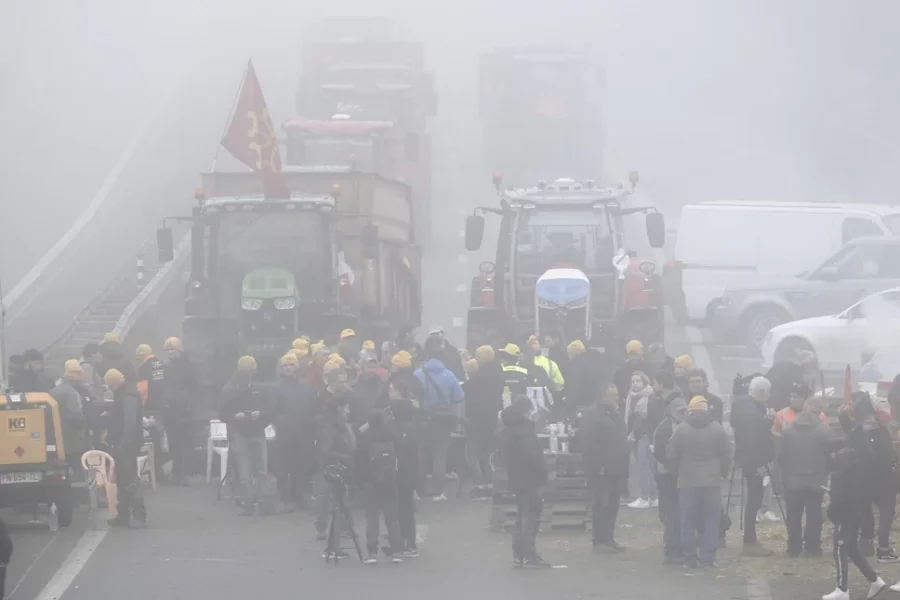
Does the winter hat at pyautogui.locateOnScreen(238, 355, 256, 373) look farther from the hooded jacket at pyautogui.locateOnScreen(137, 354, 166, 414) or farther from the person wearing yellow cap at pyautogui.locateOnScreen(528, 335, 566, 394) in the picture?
the person wearing yellow cap at pyautogui.locateOnScreen(528, 335, 566, 394)

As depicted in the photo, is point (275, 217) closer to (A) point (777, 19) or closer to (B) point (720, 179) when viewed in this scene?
(B) point (720, 179)

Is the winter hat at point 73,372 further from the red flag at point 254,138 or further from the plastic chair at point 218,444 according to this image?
the red flag at point 254,138

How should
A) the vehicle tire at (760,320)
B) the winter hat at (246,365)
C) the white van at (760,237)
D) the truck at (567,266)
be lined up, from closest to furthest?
the winter hat at (246,365) → the truck at (567,266) → the vehicle tire at (760,320) → the white van at (760,237)

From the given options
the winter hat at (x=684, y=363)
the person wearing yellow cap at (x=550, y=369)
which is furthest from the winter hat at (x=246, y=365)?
the winter hat at (x=684, y=363)

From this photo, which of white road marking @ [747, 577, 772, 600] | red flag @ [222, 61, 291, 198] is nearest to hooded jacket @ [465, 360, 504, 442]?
white road marking @ [747, 577, 772, 600]

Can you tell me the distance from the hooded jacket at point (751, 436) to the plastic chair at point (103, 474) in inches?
243

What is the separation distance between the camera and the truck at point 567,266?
23.9m

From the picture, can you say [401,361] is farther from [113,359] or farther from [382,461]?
[113,359]

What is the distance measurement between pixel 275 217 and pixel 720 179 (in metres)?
29.7

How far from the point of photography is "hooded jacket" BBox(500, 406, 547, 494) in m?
14.2

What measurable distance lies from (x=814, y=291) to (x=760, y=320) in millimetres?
1035

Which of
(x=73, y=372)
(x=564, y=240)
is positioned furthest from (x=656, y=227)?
(x=73, y=372)

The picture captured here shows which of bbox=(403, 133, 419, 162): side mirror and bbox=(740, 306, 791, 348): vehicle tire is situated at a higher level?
bbox=(403, 133, 419, 162): side mirror

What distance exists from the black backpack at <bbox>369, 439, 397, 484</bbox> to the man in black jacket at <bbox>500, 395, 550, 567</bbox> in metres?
1.02
